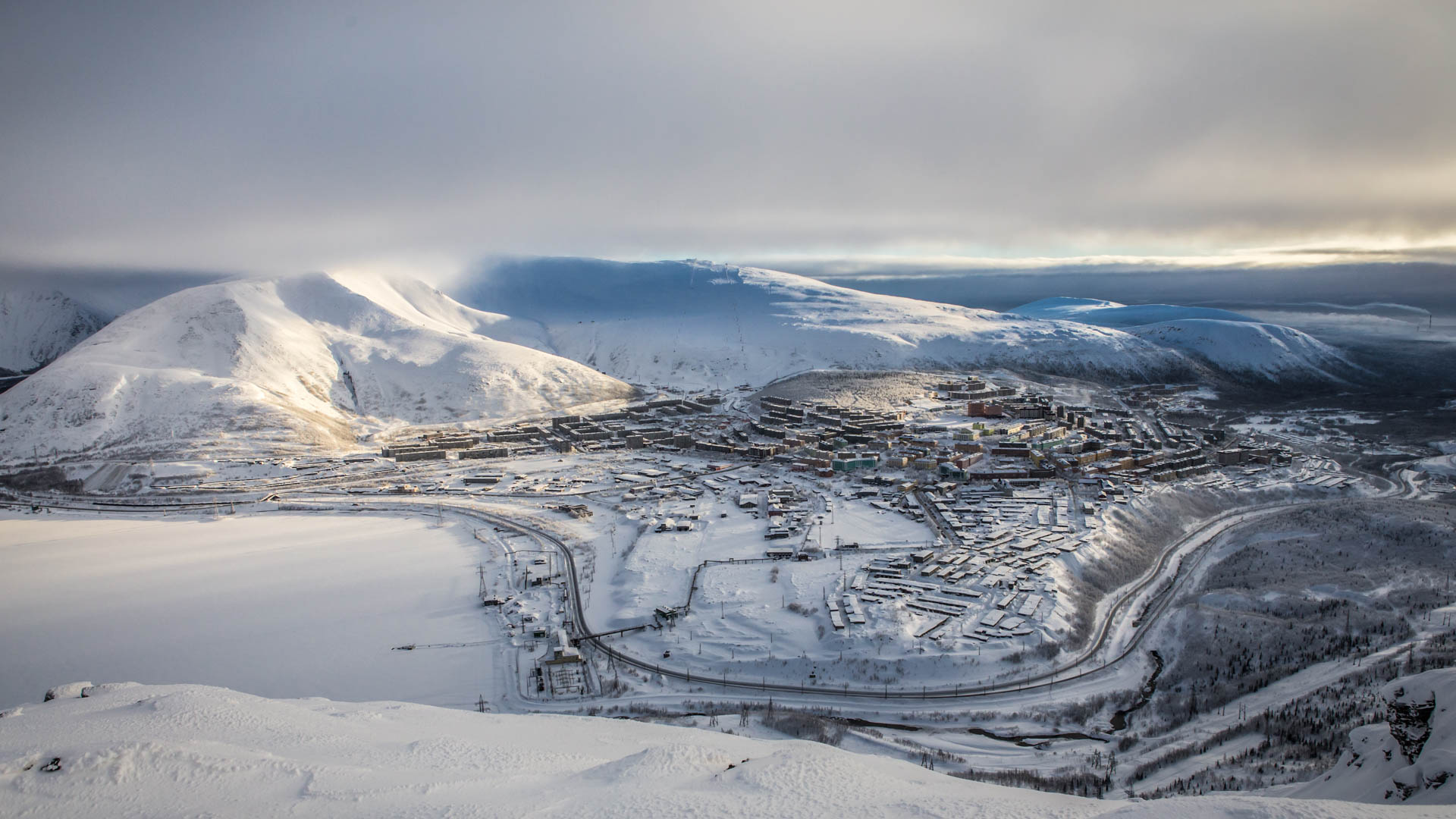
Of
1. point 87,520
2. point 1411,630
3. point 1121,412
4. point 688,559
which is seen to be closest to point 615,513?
point 688,559

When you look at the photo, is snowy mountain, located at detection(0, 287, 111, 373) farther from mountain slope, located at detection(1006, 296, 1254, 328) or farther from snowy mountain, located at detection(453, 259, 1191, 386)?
mountain slope, located at detection(1006, 296, 1254, 328)

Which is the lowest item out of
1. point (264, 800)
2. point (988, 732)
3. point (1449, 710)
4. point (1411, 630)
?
point (988, 732)

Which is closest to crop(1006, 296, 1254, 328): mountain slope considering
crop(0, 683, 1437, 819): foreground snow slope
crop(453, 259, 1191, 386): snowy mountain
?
crop(453, 259, 1191, 386): snowy mountain

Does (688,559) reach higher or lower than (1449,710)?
lower

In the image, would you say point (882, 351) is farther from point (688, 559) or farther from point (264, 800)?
point (264, 800)

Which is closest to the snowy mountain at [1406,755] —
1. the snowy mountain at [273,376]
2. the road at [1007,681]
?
the road at [1007,681]
